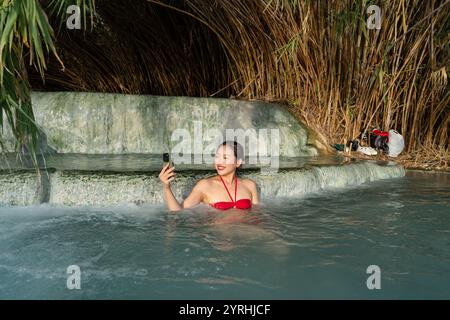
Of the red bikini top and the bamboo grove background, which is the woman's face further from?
the bamboo grove background

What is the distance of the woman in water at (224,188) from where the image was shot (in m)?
3.36

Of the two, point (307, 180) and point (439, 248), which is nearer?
point (439, 248)

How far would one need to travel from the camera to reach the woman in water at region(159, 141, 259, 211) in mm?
3355

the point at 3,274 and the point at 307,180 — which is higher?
the point at 307,180

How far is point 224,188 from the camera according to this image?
3.48 meters

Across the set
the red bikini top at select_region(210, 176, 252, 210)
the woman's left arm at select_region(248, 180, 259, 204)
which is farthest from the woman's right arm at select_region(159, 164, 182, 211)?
the woman's left arm at select_region(248, 180, 259, 204)

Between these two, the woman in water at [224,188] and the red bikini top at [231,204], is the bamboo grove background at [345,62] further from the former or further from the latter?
the red bikini top at [231,204]

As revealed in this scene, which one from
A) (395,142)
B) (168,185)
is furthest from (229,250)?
(395,142)

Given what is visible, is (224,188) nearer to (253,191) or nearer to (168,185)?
(253,191)

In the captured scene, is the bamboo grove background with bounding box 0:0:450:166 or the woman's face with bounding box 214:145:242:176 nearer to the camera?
the woman's face with bounding box 214:145:242:176

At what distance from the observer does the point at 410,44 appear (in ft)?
18.9
